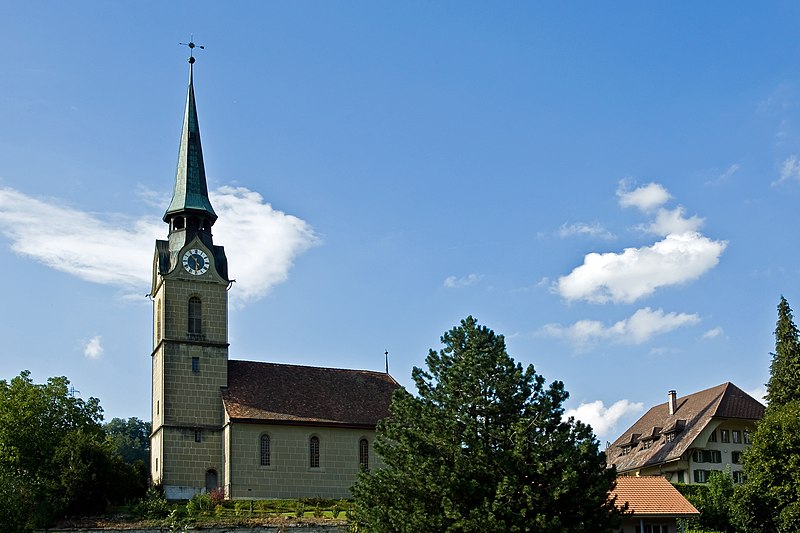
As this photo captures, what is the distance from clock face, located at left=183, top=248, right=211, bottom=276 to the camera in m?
64.2

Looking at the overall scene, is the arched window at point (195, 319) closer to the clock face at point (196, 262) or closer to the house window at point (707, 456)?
the clock face at point (196, 262)

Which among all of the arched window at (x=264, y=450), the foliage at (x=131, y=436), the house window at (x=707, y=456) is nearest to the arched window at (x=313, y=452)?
the arched window at (x=264, y=450)

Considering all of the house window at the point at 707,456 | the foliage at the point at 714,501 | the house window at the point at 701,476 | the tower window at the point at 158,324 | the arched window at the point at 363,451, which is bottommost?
the foliage at the point at 714,501

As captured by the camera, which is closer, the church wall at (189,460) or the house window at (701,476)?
the church wall at (189,460)

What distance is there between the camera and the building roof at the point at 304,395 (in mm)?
62281

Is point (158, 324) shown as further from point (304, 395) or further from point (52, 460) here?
point (52, 460)

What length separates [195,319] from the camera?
209 ft

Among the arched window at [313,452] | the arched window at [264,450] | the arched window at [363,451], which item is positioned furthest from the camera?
the arched window at [363,451]

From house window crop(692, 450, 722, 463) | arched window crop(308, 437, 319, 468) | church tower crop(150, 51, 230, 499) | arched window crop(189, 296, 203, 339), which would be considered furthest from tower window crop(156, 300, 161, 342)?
house window crop(692, 450, 722, 463)

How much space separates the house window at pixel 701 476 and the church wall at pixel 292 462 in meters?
Result: 23.2

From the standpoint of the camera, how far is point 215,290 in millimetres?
64438

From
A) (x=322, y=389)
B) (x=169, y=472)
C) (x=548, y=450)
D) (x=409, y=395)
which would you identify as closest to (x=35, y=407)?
(x=169, y=472)

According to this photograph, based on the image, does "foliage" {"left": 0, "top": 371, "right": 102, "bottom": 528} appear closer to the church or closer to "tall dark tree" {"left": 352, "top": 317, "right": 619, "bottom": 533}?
the church

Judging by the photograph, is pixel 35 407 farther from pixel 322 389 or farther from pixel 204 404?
pixel 322 389
